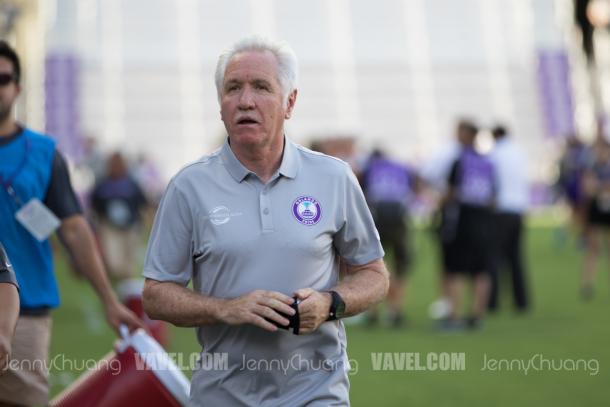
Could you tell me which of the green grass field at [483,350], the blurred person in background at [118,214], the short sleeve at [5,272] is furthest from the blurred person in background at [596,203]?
the short sleeve at [5,272]

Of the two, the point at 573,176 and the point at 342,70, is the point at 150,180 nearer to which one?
the point at 573,176

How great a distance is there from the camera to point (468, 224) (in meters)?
12.6

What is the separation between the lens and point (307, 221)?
12.4 feet

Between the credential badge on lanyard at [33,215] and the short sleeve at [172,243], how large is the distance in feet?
3.84

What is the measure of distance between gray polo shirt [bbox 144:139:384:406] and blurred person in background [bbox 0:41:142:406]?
1176mm

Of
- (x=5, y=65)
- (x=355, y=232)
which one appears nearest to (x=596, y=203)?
(x=5, y=65)

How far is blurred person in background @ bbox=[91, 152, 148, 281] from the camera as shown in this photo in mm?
17562

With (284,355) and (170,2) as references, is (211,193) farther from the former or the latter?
(170,2)

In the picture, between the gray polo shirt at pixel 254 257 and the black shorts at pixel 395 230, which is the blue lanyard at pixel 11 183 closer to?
the gray polo shirt at pixel 254 257

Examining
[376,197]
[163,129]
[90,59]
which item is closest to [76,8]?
[90,59]

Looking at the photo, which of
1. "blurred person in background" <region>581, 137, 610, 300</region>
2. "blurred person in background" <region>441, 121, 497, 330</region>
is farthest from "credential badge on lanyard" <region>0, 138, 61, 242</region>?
"blurred person in background" <region>581, 137, 610, 300</region>

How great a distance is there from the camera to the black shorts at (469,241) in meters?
12.6

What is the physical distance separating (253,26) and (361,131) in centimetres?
748

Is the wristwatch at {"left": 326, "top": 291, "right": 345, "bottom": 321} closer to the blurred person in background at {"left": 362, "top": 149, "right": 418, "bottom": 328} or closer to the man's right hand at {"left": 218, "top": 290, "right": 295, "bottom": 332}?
the man's right hand at {"left": 218, "top": 290, "right": 295, "bottom": 332}
